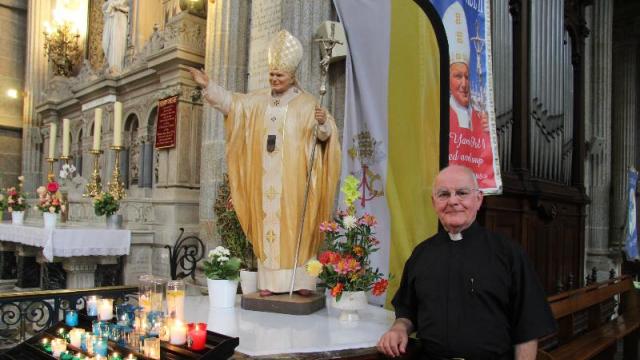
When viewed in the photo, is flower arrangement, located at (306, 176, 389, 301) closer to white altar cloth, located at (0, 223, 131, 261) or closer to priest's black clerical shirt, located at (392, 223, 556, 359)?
priest's black clerical shirt, located at (392, 223, 556, 359)

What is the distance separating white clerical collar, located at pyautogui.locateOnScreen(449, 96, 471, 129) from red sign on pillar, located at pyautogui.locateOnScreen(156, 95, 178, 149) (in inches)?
154

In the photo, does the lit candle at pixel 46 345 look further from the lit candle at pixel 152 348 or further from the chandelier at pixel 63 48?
the chandelier at pixel 63 48

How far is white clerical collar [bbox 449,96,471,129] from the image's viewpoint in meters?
3.75

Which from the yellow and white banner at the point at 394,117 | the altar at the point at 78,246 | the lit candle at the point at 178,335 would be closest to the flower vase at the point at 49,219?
the altar at the point at 78,246

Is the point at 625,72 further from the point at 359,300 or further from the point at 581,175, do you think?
the point at 359,300

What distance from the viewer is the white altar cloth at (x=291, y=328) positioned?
7.59ft

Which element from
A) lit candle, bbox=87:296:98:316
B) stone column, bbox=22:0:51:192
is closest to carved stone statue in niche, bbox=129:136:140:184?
stone column, bbox=22:0:51:192

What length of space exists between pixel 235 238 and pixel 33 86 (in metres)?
9.66

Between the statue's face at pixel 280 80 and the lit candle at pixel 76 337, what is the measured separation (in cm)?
172

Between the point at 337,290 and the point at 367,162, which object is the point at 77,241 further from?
the point at 337,290

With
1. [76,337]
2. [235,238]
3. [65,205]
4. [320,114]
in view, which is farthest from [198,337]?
[65,205]

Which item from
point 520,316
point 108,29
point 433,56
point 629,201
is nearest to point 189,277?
point 433,56

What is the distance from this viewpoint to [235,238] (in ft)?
13.8

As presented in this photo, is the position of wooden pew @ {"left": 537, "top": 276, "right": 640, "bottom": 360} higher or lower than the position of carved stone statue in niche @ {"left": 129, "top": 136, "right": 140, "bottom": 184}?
lower
